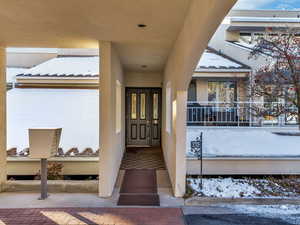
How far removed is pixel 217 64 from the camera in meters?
8.51

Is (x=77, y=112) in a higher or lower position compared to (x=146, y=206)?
higher

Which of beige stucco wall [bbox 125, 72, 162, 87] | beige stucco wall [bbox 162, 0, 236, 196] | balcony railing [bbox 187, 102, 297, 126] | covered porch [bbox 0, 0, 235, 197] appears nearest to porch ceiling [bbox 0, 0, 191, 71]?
covered porch [bbox 0, 0, 235, 197]

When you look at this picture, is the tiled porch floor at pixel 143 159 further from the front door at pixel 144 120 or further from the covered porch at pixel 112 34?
the covered porch at pixel 112 34

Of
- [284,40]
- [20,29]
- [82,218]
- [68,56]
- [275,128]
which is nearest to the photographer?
[82,218]

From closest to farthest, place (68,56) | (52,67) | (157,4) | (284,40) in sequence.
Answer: (157,4) < (284,40) < (52,67) < (68,56)

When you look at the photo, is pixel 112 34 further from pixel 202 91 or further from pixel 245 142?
pixel 202 91

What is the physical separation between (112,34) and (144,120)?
14.7 ft

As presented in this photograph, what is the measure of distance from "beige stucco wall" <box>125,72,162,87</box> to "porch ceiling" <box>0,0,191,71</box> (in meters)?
2.84

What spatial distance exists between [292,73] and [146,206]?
3.57 m

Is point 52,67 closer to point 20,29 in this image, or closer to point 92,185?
point 20,29

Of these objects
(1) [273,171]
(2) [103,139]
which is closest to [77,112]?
(2) [103,139]

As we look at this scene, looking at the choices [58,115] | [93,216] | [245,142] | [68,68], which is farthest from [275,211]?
[68,68]

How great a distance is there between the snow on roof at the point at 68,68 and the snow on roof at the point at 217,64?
3772 mm

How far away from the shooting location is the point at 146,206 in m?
3.84
